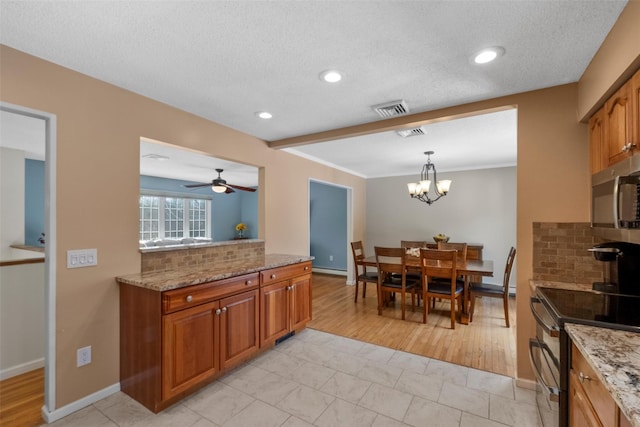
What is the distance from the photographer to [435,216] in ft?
18.6

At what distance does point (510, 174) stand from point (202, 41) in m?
5.33

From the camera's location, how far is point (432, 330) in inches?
132

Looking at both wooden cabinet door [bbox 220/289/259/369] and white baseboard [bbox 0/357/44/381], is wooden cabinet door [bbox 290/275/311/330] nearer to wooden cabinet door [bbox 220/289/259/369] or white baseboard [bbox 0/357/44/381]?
wooden cabinet door [bbox 220/289/259/369]

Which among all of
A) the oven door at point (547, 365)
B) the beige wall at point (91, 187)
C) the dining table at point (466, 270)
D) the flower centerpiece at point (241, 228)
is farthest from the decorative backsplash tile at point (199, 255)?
the flower centerpiece at point (241, 228)

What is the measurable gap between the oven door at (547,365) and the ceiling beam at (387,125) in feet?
5.31

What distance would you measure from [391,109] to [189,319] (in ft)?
7.80

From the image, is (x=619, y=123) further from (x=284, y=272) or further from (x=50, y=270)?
(x=50, y=270)

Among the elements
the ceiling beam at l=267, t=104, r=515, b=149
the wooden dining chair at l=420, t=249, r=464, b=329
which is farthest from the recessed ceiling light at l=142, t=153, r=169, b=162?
the wooden dining chair at l=420, t=249, r=464, b=329

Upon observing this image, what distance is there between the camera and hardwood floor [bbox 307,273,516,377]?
2.72 meters

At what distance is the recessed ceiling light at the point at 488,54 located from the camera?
1671mm

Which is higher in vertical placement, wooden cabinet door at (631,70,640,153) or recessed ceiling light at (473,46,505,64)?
recessed ceiling light at (473,46,505,64)

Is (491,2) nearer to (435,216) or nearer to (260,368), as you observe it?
(260,368)

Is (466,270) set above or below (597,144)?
below

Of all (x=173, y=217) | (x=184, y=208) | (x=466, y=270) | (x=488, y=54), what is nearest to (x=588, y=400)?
(x=488, y=54)
